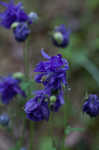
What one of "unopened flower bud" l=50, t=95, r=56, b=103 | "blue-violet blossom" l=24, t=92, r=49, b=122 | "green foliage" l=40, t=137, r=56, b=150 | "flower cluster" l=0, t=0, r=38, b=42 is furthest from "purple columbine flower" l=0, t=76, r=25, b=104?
"green foliage" l=40, t=137, r=56, b=150

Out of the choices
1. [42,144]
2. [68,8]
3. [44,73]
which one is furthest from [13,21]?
[68,8]

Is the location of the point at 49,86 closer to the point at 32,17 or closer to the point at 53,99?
the point at 53,99

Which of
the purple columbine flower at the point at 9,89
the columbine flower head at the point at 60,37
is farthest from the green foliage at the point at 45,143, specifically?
the columbine flower head at the point at 60,37

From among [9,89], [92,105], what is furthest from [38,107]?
[9,89]

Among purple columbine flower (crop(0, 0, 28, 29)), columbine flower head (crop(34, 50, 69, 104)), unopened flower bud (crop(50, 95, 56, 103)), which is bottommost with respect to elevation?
unopened flower bud (crop(50, 95, 56, 103))

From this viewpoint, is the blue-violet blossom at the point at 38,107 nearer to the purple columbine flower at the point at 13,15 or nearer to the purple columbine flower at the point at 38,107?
the purple columbine flower at the point at 38,107

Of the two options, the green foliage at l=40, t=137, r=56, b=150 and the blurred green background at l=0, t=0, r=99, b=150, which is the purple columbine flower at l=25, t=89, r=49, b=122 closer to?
the blurred green background at l=0, t=0, r=99, b=150

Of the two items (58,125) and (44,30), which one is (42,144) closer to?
(58,125)
